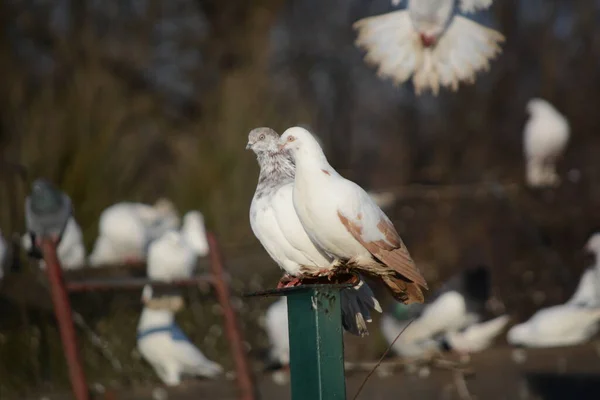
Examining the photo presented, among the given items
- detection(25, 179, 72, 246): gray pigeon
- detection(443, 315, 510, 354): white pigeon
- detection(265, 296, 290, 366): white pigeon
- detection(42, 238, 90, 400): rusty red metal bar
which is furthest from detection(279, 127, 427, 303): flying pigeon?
detection(443, 315, 510, 354): white pigeon

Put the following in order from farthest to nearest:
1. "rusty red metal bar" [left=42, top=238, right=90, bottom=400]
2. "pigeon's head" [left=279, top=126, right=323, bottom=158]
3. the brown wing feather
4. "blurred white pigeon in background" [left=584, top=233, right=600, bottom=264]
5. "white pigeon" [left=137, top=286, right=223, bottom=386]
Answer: "blurred white pigeon in background" [left=584, top=233, right=600, bottom=264]
"white pigeon" [left=137, top=286, right=223, bottom=386]
"rusty red metal bar" [left=42, top=238, right=90, bottom=400]
"pigeon's head" [left=279, top=126, right=323, bottom=158]
the brown wing feather

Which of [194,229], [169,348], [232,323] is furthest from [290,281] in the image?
[194,229]

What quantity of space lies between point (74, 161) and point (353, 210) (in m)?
6.68

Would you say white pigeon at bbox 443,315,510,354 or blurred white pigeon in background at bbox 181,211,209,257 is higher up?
blurred white pigeon in background at bbox 181,211,209,257

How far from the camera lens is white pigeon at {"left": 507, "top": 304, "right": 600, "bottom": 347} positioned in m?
8.41

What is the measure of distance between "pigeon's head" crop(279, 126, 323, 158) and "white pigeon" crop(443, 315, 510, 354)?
5.79 meters

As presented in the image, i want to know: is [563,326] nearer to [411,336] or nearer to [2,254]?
[411,336]

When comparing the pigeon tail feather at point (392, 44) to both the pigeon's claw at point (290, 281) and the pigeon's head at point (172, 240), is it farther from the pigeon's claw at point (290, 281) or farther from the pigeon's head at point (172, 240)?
the pigeon's head at point (172, 240)

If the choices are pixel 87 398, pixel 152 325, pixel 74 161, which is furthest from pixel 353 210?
pixel 74 161

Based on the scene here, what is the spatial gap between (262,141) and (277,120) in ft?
21.1

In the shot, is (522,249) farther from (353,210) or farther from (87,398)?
(353,210)

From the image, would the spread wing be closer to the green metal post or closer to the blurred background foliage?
the green metal post

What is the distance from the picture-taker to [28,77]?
34.1 feet

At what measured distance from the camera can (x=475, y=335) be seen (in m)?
9.19
